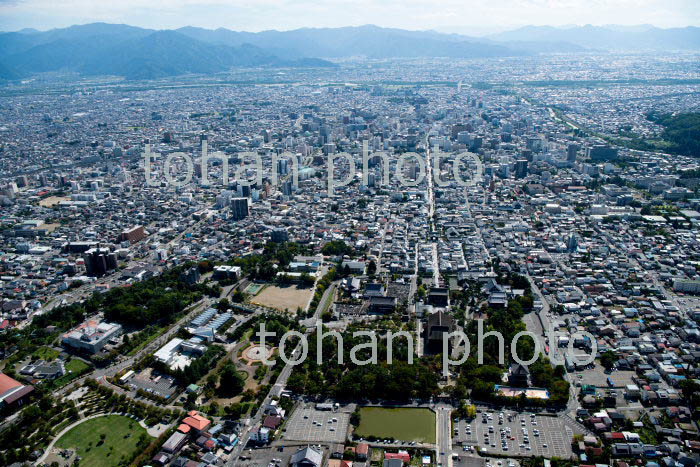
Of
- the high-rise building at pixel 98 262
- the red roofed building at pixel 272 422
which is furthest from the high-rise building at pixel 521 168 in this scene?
the red roofed building at pixel 272 422

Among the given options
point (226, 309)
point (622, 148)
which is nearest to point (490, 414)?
point (226, 309)

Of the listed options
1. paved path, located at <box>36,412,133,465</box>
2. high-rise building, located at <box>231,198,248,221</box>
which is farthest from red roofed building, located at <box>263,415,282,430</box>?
high-rise building, located at <box>231,198,248,221</box>

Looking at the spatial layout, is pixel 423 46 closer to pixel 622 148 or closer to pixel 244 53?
pixel 244 53

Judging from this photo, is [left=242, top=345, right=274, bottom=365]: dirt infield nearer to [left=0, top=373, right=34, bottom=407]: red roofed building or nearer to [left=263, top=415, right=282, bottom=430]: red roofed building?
[left=263, top=415, right=282, bottom=430]: red roofed building

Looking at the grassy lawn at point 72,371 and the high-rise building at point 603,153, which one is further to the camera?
the high-rise building at point 603,153

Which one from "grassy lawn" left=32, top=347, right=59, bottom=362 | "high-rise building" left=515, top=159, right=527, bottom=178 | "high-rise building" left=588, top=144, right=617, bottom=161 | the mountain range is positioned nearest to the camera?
"grassy lawn" left=32, top=347, right=59, bottom=362

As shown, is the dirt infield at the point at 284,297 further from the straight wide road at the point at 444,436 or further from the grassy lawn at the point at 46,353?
the straight wide road at the point at 444,436
